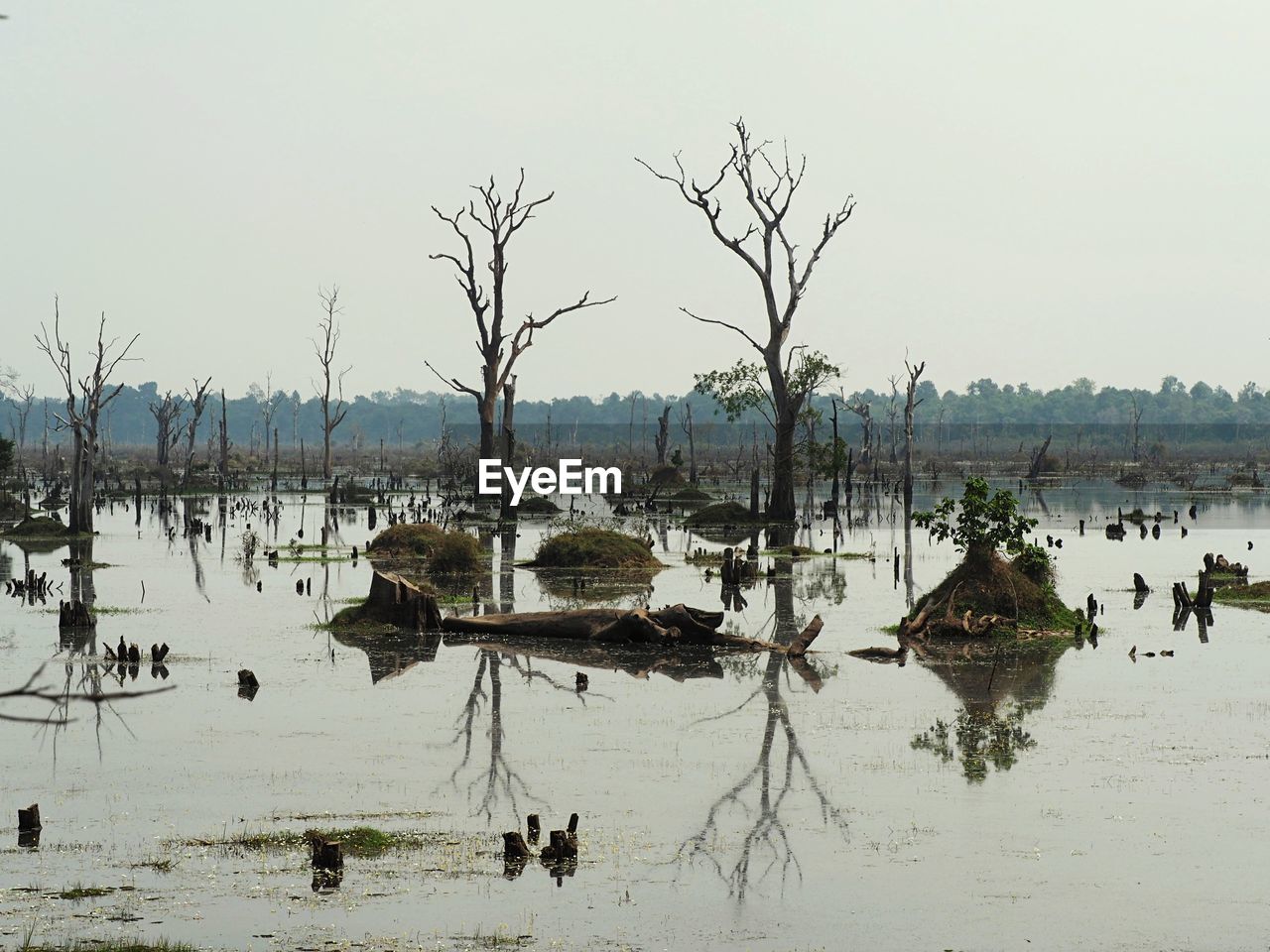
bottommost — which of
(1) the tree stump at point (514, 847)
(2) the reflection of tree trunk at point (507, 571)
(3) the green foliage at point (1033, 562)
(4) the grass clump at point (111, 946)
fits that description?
(4) the grass clump at point (111, 946)

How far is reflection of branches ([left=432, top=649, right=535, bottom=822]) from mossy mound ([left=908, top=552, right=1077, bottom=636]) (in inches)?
267

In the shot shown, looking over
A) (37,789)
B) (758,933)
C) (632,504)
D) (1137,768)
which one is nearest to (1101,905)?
(758,933)

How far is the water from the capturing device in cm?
995

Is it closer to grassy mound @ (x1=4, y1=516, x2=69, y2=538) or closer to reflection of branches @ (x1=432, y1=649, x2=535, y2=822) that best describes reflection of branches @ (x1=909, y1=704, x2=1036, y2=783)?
reflection of branches @ (x1=432, y1=649, x2=535, y2=822)

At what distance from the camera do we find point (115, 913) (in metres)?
9.86

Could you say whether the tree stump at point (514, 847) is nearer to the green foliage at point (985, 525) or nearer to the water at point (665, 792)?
the water at point (665, 792)

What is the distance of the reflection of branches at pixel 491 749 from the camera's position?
43.0 ft

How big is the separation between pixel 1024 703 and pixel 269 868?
955cm

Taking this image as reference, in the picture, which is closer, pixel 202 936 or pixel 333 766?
pixel 202 936

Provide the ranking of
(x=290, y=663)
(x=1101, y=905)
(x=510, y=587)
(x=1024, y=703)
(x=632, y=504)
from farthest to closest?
(x=632, y=504) → (x=510, y=587) → (x=290, y=663) → (x=1024, y=703) → (x=1101, y=905)

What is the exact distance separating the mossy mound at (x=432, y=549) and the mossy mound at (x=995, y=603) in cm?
1258

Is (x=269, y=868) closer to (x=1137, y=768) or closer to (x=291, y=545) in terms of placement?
(x=1137, y=768)

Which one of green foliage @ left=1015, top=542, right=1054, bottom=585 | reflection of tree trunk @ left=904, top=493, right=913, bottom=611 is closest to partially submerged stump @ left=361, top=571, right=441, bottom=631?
reflection of tree trunk @ left=904, top=493, right=913, bottom=611

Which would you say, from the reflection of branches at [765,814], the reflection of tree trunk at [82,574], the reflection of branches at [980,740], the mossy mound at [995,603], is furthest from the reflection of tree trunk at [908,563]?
the reflection of tree trunk at [82,574]
